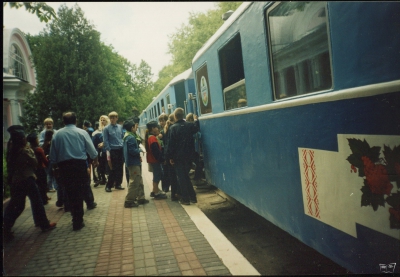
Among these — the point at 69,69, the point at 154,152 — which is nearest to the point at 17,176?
the point at 69,69

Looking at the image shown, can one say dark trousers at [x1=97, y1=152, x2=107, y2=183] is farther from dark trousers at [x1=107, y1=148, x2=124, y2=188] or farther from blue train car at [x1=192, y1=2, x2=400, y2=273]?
blue train car at [x1=192, y1=2, x2=400, y2=273]

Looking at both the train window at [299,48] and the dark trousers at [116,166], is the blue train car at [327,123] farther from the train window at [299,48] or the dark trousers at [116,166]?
the dark trousers at [116,166]

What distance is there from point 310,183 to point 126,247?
2.49 meters

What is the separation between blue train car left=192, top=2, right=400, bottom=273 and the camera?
218 cm

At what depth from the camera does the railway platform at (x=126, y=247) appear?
3.41 meters

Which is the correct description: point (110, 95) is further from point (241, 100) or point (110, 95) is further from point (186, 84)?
point (186, 84)

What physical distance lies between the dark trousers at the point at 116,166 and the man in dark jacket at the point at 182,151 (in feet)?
5.37

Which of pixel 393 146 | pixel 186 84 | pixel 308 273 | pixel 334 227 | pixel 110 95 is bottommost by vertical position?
pixel 308 273

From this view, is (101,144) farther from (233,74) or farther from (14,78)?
(233,74)

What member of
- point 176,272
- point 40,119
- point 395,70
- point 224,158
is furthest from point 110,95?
point 395,70

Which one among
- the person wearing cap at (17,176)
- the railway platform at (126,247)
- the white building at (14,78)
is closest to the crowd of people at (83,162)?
the person wearing cap at (17,176)

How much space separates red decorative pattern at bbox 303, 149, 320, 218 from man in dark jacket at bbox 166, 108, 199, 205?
10.9 feet

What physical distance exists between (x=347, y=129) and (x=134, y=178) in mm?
4518

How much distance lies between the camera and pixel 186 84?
33.2ft
